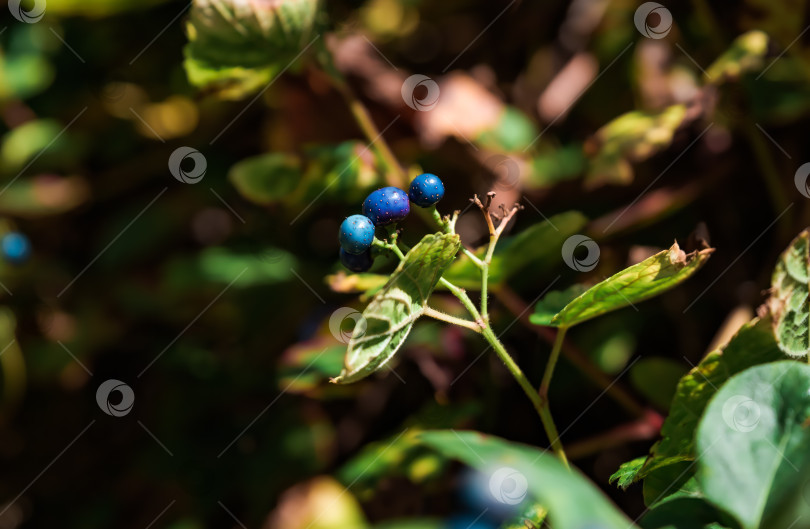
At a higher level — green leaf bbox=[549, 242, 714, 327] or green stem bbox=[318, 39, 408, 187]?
green stem bbox=[318, 39, 408, 187]

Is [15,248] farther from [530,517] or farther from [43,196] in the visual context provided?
[530,517]

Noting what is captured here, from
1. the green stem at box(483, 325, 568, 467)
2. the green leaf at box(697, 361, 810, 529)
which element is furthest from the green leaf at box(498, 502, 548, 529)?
the green leaf at box(697, 361, 810, 529)

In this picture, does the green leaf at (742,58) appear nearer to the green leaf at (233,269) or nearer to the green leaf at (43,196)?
the green leaf at (233,269)

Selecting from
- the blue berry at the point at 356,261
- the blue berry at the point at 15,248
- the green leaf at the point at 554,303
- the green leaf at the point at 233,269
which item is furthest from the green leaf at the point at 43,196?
the green leaf at the point at 554,303

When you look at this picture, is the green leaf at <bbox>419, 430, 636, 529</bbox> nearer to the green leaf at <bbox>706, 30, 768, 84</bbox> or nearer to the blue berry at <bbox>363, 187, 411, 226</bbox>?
the blue berry at <bbox>363, 187, 411, 226</bbox>

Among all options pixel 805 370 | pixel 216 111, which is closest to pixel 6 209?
pixel 216 111

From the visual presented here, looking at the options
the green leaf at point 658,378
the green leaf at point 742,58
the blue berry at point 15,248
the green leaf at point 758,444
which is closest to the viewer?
the green leaf at point 758,444
